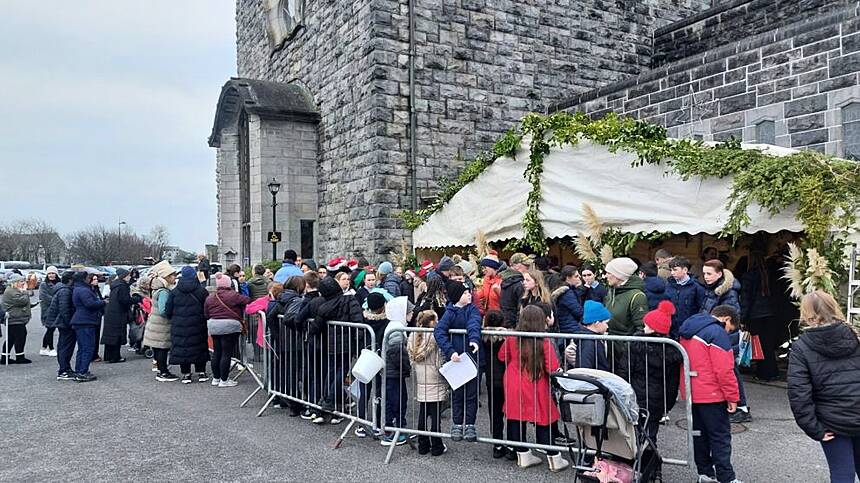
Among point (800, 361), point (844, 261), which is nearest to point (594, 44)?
point (844, 261)

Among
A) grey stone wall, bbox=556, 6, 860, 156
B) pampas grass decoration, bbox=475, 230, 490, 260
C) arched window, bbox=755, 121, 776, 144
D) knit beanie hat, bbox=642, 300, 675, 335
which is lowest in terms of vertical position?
knit beanie hat, bbox=642, 300, 675, 335

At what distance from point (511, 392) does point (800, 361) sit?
7.17 feet

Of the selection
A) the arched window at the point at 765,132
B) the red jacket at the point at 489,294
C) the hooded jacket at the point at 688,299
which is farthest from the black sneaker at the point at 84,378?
the arched window at the point at 765,132

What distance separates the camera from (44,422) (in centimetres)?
714

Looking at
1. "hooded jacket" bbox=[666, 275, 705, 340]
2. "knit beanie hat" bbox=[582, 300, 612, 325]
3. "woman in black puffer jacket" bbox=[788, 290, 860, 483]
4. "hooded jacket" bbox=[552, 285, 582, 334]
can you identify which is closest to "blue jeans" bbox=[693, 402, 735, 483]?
"woman in black puffer jacket" bbox=[788, 290, 860, 483]

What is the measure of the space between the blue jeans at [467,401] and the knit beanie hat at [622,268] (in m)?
1.63

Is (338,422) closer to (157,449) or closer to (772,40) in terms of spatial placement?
(157,449)

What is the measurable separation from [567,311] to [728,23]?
38.2 feet

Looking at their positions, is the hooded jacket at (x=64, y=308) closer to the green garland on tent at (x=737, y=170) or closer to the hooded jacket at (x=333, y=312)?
A: the hooded jacket at (x=333, y=312)

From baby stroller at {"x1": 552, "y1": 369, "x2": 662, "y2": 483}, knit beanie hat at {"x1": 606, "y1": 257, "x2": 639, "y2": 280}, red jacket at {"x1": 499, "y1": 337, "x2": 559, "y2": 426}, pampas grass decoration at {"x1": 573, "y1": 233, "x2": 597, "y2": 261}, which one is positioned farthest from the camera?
pampas grass decoration at {"x1": 573, "y1": 233, "x2": 597, "y2": 261}

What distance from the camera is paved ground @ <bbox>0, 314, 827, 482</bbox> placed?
211 inches

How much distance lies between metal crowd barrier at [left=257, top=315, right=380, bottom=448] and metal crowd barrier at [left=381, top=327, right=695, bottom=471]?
227 millimetres

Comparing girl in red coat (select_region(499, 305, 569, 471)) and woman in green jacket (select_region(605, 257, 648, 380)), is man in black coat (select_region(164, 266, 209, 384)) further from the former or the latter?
woman in green jacket (select_region(605, 257, 648, 380))

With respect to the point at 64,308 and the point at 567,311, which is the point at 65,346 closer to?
the point at 64,308
